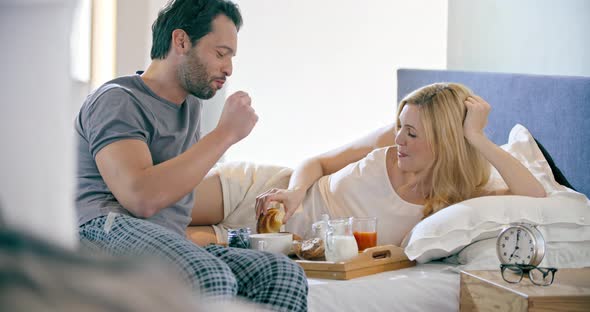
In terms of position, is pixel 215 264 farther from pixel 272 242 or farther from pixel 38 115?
pixel 38 115

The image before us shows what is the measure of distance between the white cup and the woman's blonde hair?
1.81 feet

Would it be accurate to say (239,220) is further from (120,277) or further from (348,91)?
(120,277)

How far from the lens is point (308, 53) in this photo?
4.16 m

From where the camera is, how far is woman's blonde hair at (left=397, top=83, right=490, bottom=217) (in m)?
2.48

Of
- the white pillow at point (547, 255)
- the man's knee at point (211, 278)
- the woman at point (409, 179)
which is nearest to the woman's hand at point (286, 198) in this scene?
the woman at point (409, 179)

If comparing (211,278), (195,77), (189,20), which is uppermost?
(189,20)

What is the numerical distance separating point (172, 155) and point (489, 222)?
975 millimetres

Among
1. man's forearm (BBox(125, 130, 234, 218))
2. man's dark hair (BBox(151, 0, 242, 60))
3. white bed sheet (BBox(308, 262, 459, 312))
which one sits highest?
man's dark hair (BBox(151, 0, 242, 60))

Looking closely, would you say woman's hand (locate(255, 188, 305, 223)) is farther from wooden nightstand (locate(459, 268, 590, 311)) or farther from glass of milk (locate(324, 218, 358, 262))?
wooden nightstand (locate(459, 268, 590, 311))

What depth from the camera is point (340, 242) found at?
213cm

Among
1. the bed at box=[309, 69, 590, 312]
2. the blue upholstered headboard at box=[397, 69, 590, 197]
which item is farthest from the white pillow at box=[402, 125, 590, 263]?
the blue upholstered headboard at box=[397, 69, 590, 197]

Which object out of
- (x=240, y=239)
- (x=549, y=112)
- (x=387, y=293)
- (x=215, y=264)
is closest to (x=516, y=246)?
(x=387, y=293)

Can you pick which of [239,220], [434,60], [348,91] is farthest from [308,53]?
[239,220]

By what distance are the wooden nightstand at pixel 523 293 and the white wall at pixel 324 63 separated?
2.21 m
